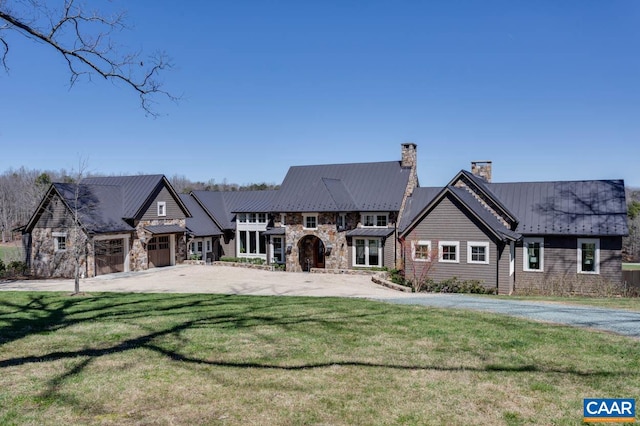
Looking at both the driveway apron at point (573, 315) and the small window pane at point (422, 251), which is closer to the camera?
the driveway apron at point (573, 315)

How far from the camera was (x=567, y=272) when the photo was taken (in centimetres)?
2609

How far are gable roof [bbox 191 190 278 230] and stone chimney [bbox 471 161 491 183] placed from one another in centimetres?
1524

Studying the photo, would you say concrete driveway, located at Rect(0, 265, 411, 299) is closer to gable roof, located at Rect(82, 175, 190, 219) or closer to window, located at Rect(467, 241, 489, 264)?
gable roof, located at Rect(82, 175, 190, 219)

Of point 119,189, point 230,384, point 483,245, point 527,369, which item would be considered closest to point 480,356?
point 527,369

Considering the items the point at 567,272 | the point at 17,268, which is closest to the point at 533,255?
the point at 567,272

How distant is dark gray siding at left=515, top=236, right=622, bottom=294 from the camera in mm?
25297

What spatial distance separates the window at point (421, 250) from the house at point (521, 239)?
32 mm

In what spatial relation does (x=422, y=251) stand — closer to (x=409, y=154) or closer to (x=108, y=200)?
(x=409, y=154)

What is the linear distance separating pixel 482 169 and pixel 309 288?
53.7ft

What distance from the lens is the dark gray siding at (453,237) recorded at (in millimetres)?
25016

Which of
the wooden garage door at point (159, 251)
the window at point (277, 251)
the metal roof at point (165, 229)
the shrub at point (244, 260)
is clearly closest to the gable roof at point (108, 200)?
the metal roof at point (165, 229)

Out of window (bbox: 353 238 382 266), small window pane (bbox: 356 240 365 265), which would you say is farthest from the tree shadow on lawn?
small window pane (bbox: 356 240 365 265)

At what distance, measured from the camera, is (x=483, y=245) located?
2512 cm

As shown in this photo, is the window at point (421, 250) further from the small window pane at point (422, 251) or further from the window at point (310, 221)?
the window at point (310, 221)
